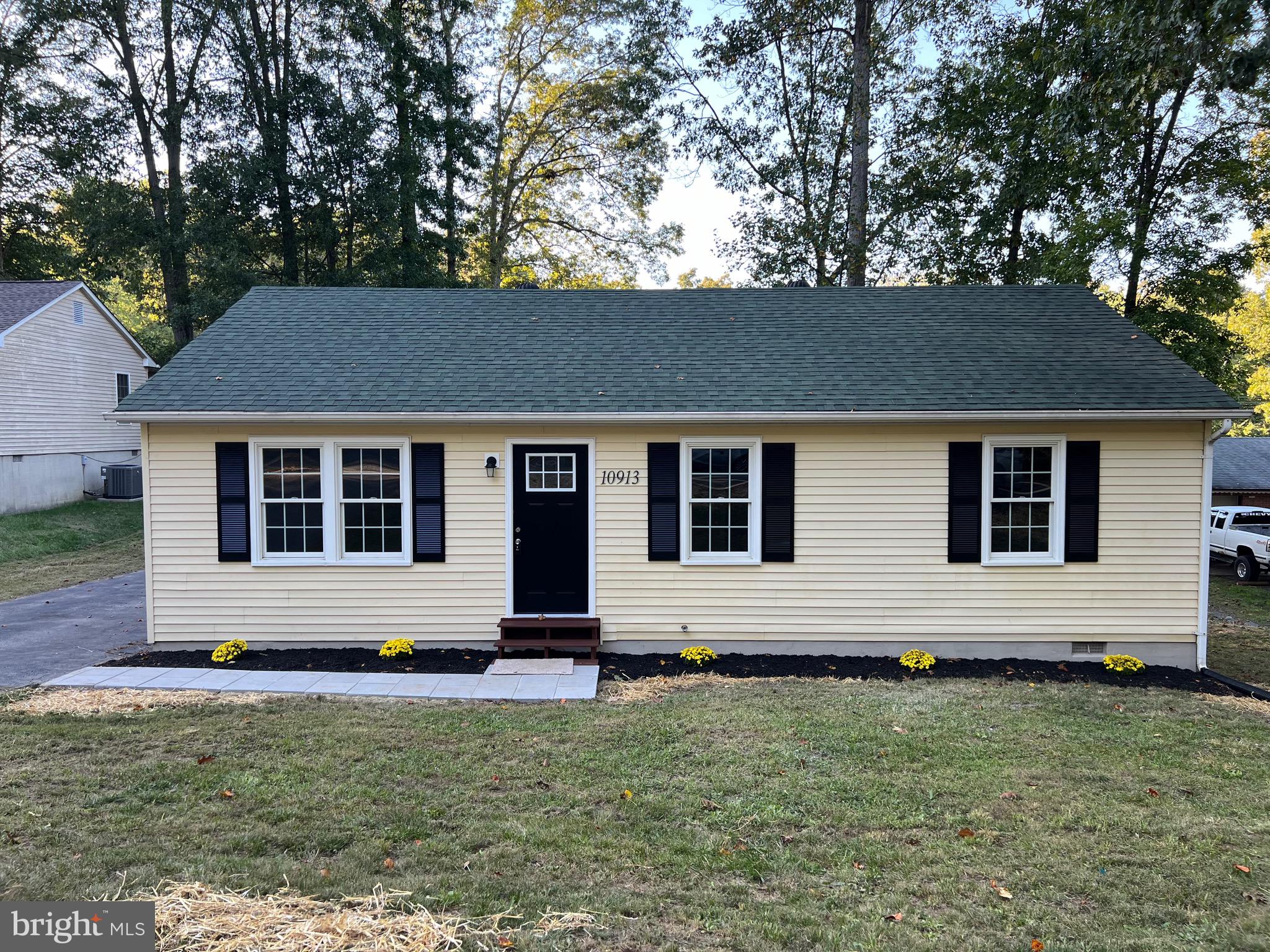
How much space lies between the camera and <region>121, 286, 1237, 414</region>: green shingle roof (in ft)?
26.8

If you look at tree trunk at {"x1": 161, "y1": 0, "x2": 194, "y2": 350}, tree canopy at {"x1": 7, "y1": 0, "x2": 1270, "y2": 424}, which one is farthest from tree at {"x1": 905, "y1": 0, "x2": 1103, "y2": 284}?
tree trunk at {"x1": 161, "y1": 0, "x2": 194, "y2": 350}

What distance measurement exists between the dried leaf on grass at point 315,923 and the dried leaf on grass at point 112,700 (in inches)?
138

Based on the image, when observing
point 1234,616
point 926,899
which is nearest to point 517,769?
point 926,899

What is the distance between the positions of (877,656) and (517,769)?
503 centimetres

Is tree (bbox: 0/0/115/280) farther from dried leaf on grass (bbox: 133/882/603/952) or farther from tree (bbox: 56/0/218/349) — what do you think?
dried leaf on grass (bbox: 133/882/603/952)

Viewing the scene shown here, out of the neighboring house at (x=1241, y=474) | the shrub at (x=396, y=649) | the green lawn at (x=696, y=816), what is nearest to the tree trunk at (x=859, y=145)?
the neighboring house at (x=1241, y=474)

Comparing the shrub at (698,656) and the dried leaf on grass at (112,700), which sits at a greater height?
the dried leaf on grass at (112,700)

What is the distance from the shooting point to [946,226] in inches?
752

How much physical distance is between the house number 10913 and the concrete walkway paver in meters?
2.12

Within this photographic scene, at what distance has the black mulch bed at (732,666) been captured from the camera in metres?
7.73

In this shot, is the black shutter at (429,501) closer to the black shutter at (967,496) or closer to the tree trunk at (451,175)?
the black shutter at (967,496)

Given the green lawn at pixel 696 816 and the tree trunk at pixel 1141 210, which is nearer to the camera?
the green lawn at pixel 696 816

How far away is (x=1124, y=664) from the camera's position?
810 cm

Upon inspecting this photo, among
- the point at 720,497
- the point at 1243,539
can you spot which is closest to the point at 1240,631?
the point at 1243,539
